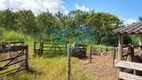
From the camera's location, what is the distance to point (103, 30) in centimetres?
3381

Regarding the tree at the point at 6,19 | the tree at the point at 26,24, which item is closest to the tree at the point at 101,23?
the tree at the point at 26,24

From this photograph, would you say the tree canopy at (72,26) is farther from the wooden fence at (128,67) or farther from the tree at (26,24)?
the wooden fence at (128,67)

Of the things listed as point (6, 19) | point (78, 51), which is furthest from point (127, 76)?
point (6, 19)

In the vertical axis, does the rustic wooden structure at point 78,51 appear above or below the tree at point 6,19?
below

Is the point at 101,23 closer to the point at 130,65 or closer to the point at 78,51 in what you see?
the point at 78,51

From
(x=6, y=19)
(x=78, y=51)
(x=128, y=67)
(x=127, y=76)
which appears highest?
(x=6, y=19)

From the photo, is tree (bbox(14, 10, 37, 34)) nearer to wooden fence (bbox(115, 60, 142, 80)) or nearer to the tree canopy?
the tree canopy

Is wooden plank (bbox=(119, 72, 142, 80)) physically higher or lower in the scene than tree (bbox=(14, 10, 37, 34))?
lower

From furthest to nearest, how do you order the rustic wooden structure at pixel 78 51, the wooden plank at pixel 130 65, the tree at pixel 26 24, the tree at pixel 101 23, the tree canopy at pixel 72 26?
the tree at pixel 26 24
the tree canopy at pixel 72 26
the tree at pixel 101 23
the rustic wooden structure at pixel 78 51
the wooden plank at pixel 130 65

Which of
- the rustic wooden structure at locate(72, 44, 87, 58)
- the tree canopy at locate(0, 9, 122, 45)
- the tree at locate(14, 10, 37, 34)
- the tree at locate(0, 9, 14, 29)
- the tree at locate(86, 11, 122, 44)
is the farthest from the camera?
the tree at locate(0, 9, 14, 29)

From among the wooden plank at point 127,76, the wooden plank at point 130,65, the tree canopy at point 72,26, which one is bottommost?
the wooden plank at point 127,76

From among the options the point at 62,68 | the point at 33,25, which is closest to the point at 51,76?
the point at 62,68

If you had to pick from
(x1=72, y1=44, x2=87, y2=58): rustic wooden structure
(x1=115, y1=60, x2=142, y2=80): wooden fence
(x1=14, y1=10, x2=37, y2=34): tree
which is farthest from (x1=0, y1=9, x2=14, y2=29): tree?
(x1=115, y1=60, x2=142, y2=80): wooden fence

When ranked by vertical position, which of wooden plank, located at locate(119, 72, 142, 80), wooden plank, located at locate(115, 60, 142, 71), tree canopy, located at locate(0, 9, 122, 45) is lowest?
wooden plank, located at locate(119, 72, 142, 80)
